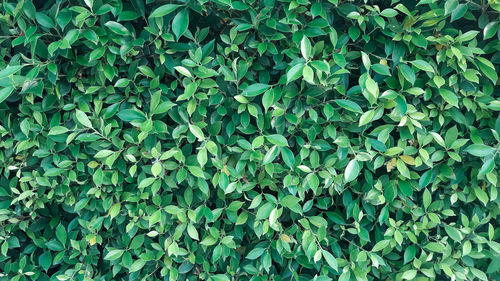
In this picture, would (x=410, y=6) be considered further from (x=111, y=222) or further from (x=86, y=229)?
(x=86, y=229)

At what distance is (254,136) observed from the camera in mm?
2029

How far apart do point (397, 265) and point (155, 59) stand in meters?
1.59

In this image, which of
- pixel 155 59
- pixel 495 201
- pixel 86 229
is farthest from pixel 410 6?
pixel 86 229

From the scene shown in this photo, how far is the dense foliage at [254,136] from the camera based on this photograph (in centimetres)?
189

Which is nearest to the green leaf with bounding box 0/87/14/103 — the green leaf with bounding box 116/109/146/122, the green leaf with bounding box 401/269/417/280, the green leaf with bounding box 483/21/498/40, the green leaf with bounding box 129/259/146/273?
the green leaf with bounding box 116/109/146/122

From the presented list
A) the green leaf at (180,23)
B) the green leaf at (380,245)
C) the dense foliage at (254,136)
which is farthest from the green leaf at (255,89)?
the green leaf at (380,245)

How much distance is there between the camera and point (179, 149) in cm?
192

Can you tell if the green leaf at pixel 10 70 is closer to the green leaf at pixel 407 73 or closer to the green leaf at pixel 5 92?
the green leaf at pixel 5 92

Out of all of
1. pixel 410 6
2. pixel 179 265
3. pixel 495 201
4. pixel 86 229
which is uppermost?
pixel 410 6

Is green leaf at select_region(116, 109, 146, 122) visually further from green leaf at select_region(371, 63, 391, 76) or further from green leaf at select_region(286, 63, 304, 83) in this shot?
green leaf at select_region(371, 63, 391, 76)

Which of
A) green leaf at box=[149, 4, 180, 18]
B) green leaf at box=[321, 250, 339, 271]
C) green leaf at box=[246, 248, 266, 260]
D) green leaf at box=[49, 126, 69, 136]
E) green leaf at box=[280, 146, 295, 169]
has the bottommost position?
green leaf at box=[246, 248, 266, 260]

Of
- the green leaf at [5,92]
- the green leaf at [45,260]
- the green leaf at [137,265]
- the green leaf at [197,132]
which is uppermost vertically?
the green leaf at [5,92]

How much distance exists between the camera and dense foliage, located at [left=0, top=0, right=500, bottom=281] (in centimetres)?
189

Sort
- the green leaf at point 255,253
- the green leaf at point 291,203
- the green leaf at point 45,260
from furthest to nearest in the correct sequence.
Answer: the green leaf at point 45,260 < the green leaf at point 255,253 < the green leaf at point 291,203
